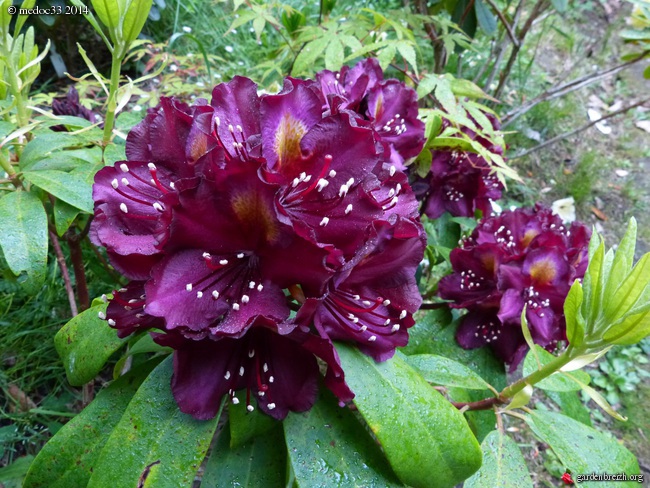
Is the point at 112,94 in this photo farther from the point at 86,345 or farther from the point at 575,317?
the point at 575,317

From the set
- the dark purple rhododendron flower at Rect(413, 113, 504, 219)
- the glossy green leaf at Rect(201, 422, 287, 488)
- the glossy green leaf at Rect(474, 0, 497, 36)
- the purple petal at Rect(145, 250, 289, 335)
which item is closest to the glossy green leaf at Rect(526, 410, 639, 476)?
the glossy green leaf at Rect(201, 422, 287, 488)

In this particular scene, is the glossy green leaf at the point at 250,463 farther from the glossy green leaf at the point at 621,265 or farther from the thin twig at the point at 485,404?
the glossy green leaf at the point at 621,265

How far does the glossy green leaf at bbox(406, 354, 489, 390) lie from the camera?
972mm

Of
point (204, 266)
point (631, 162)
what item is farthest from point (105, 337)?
point (631, 162)

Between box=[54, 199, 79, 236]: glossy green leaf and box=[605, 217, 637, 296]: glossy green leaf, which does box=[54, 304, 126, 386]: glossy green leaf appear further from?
box=[605, 217, 637, 296]: glossy green leaf

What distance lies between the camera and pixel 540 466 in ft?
7.33

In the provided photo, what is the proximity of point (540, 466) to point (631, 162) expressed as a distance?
286cm

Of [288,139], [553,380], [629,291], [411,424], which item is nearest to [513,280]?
[553,380]

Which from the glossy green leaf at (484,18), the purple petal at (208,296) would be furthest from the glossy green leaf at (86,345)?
the glossy green leaf at (484,18)

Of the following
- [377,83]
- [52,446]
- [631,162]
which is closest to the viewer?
[52,446]

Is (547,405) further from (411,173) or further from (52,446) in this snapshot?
(52,446)

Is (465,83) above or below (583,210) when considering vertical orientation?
above

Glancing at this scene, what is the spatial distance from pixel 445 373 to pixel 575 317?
0.88 ft

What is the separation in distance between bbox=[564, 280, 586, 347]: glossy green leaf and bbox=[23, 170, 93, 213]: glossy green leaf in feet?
2.81
